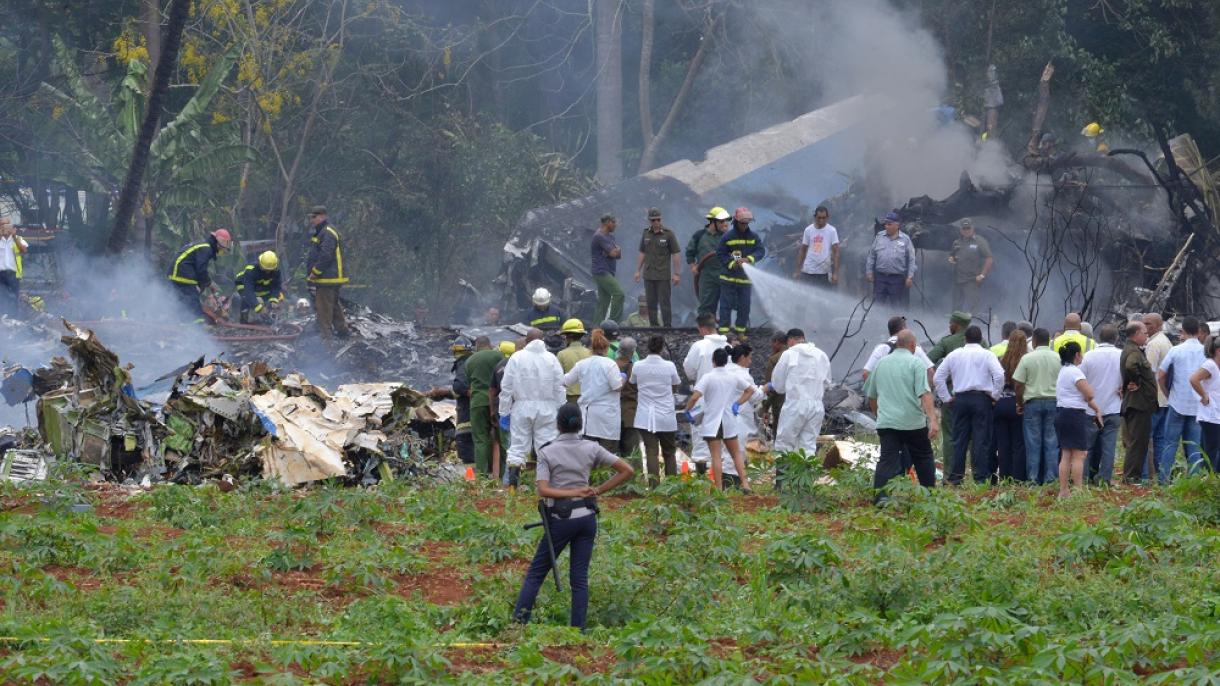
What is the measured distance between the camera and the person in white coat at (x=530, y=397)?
1362 cm

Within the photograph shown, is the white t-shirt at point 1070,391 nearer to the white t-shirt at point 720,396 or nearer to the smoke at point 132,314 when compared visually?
the white t-shirt at point 720,396

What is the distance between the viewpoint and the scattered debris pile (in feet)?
50.1

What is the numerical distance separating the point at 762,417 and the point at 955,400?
143 inches

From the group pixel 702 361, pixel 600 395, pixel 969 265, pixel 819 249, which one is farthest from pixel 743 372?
pixel 969 265

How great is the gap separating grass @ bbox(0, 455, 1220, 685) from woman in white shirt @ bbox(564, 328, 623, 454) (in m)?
0.63

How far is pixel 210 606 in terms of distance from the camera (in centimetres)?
931

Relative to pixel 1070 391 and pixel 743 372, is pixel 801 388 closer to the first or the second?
pixel 743 372

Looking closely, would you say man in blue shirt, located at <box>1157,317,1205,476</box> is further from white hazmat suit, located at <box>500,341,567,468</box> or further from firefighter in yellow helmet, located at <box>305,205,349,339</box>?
firefighter in yellow helmet, located at <box>305,205,349,339</box>

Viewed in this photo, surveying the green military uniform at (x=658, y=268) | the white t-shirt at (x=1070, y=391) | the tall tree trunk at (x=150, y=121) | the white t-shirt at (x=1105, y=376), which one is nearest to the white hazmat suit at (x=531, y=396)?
the white t-shirt at (x=1070, y=391)

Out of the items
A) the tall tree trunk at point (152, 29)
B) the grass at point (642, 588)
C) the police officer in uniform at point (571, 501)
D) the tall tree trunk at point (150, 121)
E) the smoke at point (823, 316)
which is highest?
the tall tree trunk at point (152, 29)

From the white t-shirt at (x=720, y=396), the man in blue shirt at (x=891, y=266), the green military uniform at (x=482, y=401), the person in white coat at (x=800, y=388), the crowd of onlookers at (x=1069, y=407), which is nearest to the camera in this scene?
the crowd of onlookers at (x=1069, y=407)

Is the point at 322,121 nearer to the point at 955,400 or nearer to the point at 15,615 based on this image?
the point at 955,400

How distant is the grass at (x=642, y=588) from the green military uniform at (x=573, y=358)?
131 centimetres

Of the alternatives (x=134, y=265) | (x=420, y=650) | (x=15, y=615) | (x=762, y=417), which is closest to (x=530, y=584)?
(x=420, y=650)
